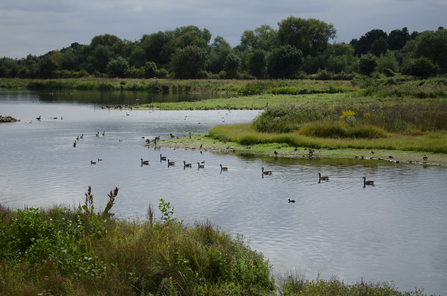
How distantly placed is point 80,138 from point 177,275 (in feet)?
91.4

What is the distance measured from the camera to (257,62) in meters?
115

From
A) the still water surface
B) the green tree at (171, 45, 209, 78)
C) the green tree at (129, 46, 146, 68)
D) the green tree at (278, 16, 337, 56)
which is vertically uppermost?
the green tree at (278, 16, 337, 56)

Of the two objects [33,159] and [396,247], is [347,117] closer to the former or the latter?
[396,247]

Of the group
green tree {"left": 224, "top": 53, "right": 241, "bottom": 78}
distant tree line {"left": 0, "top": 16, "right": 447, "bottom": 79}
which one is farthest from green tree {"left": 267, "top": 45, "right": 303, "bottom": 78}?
green tree {"left": 224, "top": 53, "right": 241, "bottom": 78}

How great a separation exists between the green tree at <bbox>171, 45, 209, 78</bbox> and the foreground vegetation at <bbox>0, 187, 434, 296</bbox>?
123m

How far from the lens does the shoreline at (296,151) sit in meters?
23.2

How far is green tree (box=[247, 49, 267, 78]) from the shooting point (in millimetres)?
114438

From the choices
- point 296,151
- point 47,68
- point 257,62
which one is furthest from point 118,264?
point 47,68

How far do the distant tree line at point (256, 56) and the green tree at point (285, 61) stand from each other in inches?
4.4

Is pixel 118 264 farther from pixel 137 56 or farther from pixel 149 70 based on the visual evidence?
pixel 137 56

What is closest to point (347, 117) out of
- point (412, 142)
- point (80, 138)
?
point (412, 142)

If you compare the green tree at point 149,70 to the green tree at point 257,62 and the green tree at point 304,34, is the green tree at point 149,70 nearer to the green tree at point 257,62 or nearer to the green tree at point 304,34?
the green tree at point 257,62

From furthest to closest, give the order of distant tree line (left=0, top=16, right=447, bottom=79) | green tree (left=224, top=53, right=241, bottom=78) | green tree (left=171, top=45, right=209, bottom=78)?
green tree (left=171, top=45, right=209, bottom=78) → green tree (left=224, top=53, right=241, bottom=78) → distant tree line (left=0, top=16, right=447, bottom=79)

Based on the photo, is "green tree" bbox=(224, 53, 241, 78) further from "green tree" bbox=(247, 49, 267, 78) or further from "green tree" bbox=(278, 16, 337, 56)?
"green tree" bbox=(278, 16, 337, 56)
